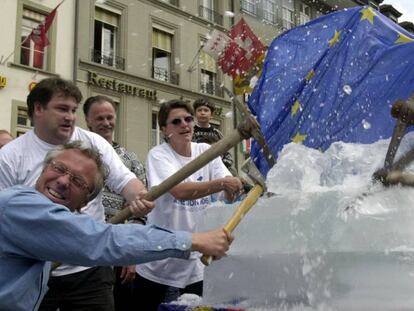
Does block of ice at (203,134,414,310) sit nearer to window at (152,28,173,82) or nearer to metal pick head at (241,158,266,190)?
metal pick head at (241,158,266,190)

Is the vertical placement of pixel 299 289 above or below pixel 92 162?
below

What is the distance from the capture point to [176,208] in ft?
10.3

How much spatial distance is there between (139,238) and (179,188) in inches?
52.8

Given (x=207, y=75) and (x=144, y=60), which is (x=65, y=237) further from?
(x=207, y=75)

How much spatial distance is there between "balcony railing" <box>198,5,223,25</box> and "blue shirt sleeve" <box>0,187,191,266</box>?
52.2ft

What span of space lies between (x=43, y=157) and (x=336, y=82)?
1624mm

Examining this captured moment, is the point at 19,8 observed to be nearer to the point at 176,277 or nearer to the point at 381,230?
the point at 176,277

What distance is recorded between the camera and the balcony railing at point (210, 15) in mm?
17109

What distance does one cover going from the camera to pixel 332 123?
3.10 metres

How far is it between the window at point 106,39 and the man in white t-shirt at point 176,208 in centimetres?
1148

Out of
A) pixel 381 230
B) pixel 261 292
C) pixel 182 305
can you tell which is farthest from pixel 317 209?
pixel 182 305

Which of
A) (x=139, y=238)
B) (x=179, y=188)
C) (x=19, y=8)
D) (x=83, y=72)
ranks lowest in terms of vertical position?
(x=139, y=238)

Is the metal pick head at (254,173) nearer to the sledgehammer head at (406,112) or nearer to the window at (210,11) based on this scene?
the sledgehammer head at (406,112)

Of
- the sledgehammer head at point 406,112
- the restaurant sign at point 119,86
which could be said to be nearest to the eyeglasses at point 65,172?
the sledgehammer head at point 406,112
